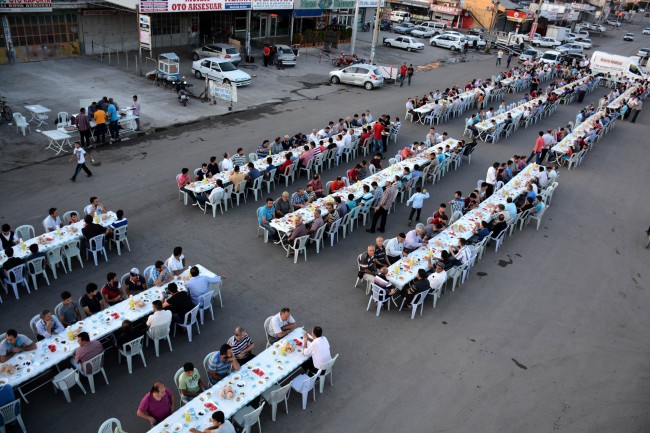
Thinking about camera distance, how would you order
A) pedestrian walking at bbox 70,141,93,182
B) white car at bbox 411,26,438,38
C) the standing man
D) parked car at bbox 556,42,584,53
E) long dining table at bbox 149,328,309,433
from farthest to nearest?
1. white car at bbox 411,26,438,38
2. parked car at bbox 556,42,584,53
3. the standing man
4. pedestrian walking at bbox 70,141,93,182
5. long dining table at bbox 149,328,309,433

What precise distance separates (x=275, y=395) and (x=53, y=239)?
6.63 metres

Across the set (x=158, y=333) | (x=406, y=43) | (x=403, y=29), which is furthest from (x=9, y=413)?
(x=403, y=29)

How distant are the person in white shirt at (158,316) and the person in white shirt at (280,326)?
1.85 meters

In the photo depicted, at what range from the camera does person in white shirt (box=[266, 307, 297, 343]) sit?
9250mm

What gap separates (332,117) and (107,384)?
17.2m

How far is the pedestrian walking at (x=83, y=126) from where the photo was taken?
16.9 m

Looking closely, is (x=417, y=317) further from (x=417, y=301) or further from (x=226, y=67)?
(x=226, y=67)

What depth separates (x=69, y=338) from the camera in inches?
340

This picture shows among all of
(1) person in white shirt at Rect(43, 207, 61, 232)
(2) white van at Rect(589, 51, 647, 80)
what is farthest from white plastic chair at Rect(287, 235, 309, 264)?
(2) white van at Rect(589, 51, 647, 80)

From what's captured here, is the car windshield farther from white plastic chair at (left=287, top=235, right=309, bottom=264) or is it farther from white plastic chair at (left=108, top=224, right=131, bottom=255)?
white plastic chair at (left=287, top=235, right=309, bottom=264)

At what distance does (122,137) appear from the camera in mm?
18953

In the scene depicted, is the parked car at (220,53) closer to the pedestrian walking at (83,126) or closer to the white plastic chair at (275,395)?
the pedestrian walking at (83,126)

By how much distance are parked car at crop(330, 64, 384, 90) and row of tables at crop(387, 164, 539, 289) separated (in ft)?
46.5

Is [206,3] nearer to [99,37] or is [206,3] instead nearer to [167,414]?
[99,37]
